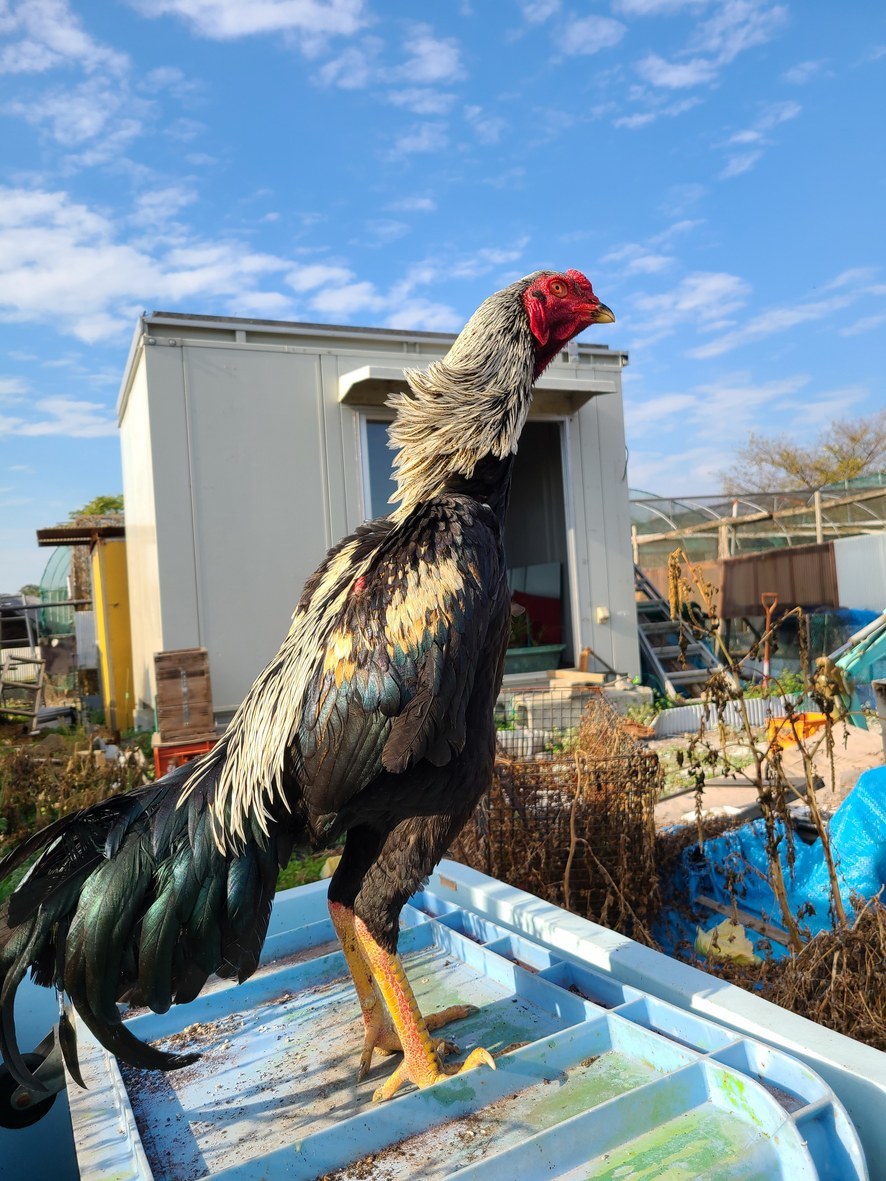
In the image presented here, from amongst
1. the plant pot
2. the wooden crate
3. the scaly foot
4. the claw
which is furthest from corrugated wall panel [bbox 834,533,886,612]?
the claw

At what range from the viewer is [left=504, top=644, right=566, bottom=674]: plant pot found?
1153 cm

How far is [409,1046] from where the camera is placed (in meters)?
2.16

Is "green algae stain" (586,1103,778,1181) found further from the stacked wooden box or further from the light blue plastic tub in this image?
the stacked wooden box

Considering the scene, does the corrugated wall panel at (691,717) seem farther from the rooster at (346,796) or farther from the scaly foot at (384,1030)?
the rooster at (346,796)

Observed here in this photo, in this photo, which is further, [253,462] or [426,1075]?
[253,462]

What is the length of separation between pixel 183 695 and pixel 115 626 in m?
5.92

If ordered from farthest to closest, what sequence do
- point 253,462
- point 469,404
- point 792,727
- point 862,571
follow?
point 862,571, point 253,462, point 792,727, point 469,404

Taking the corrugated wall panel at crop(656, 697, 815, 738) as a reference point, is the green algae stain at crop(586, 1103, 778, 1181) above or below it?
above

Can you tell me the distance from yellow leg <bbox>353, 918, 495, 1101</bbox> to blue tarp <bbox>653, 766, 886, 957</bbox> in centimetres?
200

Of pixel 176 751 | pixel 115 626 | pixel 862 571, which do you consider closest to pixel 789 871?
pixel 176 751

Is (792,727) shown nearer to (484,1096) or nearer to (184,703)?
(484,1096)

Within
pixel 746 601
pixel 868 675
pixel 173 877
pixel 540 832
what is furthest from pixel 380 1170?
pixel 746 601

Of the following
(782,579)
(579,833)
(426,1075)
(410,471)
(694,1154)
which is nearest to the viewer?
(694,1154)

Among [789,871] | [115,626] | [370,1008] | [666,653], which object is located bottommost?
[789,871]
